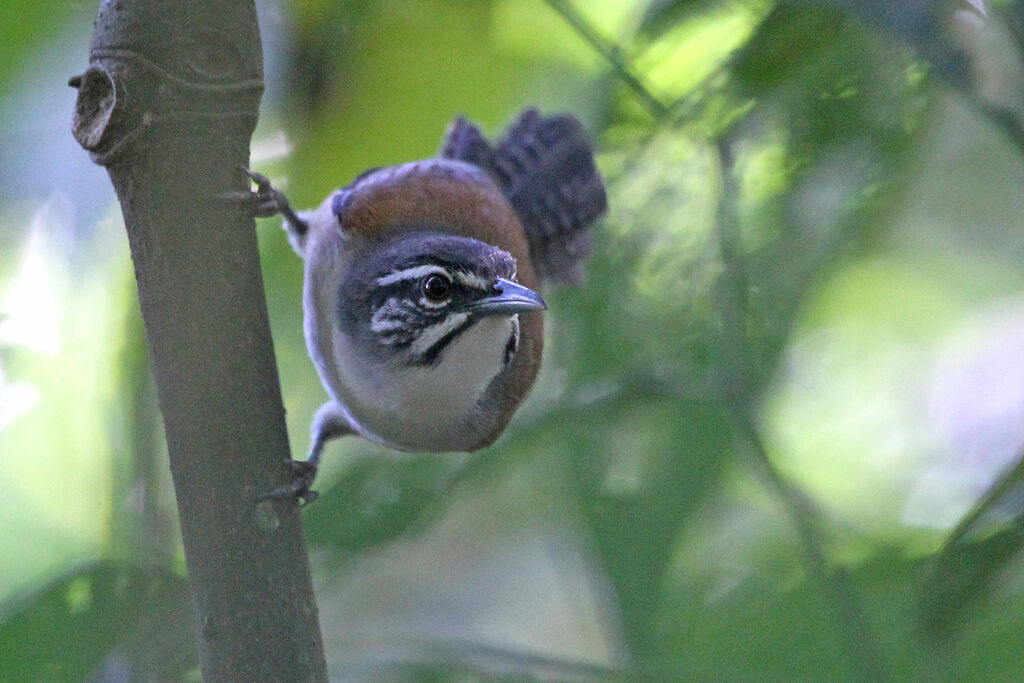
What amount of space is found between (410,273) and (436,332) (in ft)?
0.53

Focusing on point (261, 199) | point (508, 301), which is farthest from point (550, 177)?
point (261, 199)

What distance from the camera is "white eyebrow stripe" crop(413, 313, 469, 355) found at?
8.13 ft

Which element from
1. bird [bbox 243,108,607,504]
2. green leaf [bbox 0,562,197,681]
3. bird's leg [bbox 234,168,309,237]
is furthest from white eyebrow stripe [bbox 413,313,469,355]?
green leaf [bbox 0,562,197,681]

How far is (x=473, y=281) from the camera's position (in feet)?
7.89

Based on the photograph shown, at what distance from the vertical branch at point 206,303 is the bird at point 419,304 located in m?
0.28

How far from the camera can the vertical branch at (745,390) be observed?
2.79 meters

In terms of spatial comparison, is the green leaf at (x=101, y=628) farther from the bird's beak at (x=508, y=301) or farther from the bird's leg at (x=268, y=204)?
the bird's beak at (x=508, y=301)

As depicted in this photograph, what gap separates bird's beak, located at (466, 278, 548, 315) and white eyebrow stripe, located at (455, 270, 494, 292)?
0.08ft

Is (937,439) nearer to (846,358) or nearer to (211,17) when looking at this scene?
(846,358)

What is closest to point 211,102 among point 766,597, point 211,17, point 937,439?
point 211,17

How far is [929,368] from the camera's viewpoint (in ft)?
13.7

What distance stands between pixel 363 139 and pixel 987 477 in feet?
7.80

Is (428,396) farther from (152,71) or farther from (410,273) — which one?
(152,71)

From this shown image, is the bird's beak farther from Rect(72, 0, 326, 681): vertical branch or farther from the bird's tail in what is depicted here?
the bird's tail
